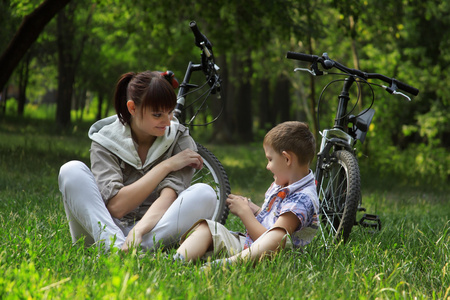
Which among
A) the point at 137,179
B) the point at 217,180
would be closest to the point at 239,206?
the point at 137,179

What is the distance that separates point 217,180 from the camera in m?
4.05

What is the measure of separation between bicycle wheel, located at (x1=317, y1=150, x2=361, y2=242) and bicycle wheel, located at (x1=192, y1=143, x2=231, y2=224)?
692mm

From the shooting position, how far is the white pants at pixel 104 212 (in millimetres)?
2904

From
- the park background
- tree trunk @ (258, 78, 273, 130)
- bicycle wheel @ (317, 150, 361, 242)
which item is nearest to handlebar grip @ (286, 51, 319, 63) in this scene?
bicycle wheel @ (317, 150, 361, 242)

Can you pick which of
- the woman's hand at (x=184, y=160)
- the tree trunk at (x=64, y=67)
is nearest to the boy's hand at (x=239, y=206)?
the woman's hand at (x=184, y=160)

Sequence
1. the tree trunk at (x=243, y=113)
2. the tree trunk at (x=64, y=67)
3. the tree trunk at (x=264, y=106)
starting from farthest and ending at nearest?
the tree trunk at (x=264, y=106) < the tree trunk at (x=243, y=113) < the tree trunk at (x=64, y=67)

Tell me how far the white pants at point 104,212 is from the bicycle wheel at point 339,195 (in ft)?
3.10

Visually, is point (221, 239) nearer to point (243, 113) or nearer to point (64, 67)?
point (64, 67)

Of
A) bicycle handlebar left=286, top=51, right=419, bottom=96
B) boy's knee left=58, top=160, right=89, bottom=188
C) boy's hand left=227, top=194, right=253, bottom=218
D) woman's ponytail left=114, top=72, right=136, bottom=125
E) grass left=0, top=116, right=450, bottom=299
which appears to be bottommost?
grass left=0, top=116, right=450, bottom=299

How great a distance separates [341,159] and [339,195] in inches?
10.2

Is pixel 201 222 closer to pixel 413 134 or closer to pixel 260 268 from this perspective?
pixel 260 268

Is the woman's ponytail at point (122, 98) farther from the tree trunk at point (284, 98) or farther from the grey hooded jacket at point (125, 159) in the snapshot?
the tree trunk at point (284, 98)

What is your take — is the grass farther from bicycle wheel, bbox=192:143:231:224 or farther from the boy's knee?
bicycle wheel, bbox=192:143:231:224

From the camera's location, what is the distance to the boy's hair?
119 inches
